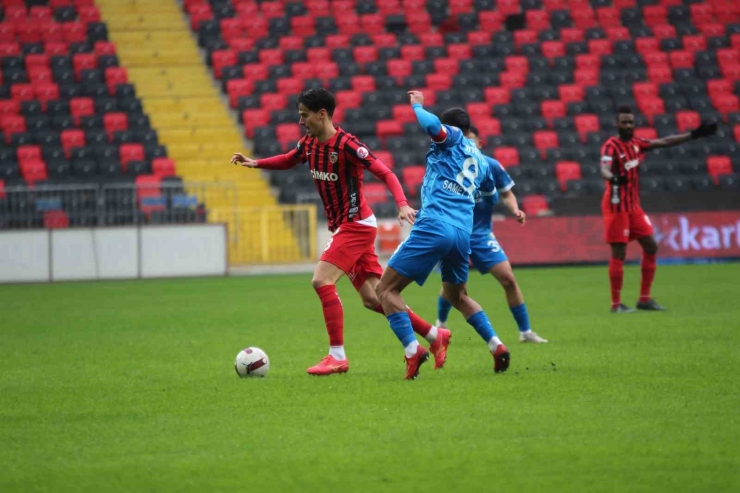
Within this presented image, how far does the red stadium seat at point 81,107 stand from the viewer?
2686cm

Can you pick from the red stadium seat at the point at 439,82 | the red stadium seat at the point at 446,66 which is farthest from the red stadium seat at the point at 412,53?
the red stadium seat at the point at 439,82

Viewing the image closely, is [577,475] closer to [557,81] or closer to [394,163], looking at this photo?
[394,163]

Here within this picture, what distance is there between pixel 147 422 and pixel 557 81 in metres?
24.9

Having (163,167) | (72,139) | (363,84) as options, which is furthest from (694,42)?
(72,139)

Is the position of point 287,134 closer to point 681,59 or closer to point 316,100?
point 681,59

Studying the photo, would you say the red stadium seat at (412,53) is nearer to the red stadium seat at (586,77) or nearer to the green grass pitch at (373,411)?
the red stadium seat at (586,77)

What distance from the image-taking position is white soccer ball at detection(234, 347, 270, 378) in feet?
25.1

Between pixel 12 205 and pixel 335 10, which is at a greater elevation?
pixel 335 10

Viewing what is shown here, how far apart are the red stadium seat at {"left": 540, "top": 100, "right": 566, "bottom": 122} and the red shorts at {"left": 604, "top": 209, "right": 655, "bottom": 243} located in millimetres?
15950

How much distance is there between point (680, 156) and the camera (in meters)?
27.6

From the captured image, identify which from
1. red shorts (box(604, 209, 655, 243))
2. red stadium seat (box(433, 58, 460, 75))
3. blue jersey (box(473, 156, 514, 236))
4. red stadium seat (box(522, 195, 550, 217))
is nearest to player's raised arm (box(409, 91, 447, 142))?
blue jersey (box(473, 156, 514, 236))

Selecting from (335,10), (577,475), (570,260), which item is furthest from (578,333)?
(335,10)

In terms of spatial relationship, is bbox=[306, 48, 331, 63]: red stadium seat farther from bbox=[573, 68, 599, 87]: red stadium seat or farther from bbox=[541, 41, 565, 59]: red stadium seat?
bbox=[573, 68, 599, 87]: red stadium seat

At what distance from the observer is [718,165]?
2723 centimetres
